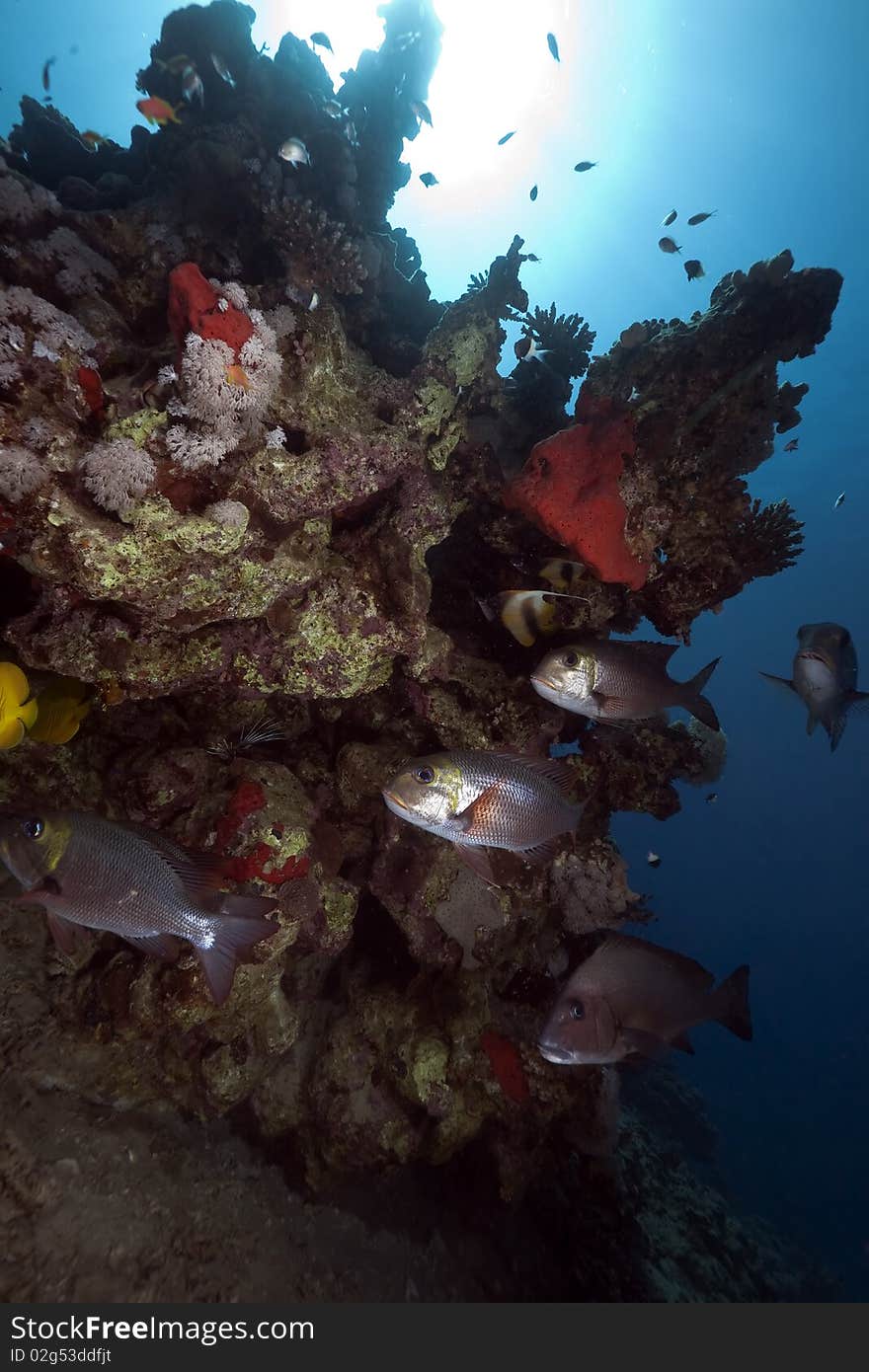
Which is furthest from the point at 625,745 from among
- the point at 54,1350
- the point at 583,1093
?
the point at 54,1350

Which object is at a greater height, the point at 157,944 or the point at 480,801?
the point at 480,801

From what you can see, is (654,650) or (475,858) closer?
(475,858)

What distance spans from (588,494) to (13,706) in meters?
4.28

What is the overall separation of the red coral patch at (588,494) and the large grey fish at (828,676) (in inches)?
53.2

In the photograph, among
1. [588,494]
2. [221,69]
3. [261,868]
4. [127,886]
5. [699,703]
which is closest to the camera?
[127,886]

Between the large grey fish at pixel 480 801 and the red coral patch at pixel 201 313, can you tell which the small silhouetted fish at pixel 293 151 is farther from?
the large grey fish at pixel 480 801

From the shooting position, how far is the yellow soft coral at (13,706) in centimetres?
333

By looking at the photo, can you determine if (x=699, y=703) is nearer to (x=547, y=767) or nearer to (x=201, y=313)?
(x=547, y=767)

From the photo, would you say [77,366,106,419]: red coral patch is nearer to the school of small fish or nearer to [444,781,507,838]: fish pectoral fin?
the school of small fish

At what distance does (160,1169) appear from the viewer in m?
4.09

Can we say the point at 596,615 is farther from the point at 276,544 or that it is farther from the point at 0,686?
the point at 0,686

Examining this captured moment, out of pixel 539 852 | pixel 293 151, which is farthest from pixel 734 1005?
pixel 293 151

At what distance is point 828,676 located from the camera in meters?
4.36

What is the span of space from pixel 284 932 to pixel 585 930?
3005 mm
